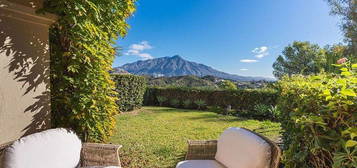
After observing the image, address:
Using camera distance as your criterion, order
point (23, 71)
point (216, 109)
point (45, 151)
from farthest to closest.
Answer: point (216, 109) < point (23, 71) < point (45, 151)

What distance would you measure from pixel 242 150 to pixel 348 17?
9.11 m

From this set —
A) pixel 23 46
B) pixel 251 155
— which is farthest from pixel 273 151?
pixel 23 46

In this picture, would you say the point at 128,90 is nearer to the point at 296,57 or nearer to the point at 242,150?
the point at 242,150

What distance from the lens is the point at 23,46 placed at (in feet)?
8.29

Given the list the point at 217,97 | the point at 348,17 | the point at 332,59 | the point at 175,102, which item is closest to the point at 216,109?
the point at 217,97

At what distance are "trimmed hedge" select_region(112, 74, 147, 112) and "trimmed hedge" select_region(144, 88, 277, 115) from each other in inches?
77.9

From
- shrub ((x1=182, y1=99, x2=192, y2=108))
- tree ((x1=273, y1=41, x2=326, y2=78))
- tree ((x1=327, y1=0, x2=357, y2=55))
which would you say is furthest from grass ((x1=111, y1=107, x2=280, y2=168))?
tree ((x1=273, y1=41, x2=326, y2=78))

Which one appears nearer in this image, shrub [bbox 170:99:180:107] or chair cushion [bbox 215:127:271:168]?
chair cushion [bbox 215:127:271:168]

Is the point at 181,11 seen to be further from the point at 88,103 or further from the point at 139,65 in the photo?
the point at 139,65

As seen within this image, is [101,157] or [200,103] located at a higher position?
[101,157]

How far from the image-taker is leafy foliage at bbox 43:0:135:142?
2852mm

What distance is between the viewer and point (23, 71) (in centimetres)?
254

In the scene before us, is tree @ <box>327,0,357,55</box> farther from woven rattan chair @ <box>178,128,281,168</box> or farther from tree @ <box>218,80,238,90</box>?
woven rattan chair @ <box>178,128,281,168</box>

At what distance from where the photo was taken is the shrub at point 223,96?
34.6 feet
